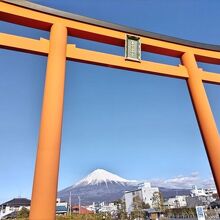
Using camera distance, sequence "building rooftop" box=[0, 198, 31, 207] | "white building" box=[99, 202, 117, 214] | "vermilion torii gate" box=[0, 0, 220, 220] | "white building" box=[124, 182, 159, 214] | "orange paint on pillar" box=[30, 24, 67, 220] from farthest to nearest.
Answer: "white building" box=[99, 202, 117, 214]
"white building" box=[124, 182, 159, 214]
"building rooftop" box=[0, 198, 31, 207]
"vermilion torii gate" box=[0, 0, 220, 220]
"orange paint on pillar" box=[30, 24, 67, 220]

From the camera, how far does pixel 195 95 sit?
4867 mm

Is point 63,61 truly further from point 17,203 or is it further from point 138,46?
point 17,203

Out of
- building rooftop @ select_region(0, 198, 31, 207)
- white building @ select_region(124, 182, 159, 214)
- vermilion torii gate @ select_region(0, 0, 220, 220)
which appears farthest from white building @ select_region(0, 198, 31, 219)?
vermilion torii gate @ select_region(0, 0, 220, 220)

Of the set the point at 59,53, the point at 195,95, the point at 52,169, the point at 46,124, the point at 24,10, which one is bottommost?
the point at 52,169

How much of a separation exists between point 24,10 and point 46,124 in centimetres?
229

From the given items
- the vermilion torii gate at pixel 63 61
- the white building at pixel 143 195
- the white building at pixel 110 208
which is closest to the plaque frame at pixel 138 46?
the vermilion torii gate at pixel 63 61

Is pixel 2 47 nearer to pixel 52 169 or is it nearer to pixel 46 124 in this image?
pixel 46 124

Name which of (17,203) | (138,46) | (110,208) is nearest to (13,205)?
(17,203)

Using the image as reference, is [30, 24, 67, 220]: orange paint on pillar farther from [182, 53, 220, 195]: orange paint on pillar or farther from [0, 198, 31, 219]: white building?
[0, 198, 31, 219]: white building

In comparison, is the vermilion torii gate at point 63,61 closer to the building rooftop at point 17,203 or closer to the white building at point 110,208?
the building rooftop at point 17,203

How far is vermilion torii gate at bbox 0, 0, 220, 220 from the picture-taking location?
3.03 m

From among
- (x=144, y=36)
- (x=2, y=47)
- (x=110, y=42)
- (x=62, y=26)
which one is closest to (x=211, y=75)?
(x=144, y=36)

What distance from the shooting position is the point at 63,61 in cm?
396

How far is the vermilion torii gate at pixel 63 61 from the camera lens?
119 inches
